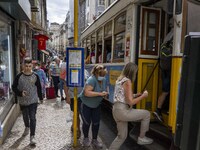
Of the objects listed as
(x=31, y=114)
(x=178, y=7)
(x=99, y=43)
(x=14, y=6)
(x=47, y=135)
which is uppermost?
(x=14, y=6)

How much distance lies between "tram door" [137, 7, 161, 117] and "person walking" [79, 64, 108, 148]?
757mm

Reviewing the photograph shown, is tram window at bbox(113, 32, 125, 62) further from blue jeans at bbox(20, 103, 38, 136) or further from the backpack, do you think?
blue jeans at bbox(20, 103, 38, 136)

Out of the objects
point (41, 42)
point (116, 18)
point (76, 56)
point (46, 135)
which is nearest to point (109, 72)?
point (116, 18)

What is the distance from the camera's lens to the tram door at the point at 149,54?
451cm

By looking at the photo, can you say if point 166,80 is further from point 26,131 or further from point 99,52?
point 99,52

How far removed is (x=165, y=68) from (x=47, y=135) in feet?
9.35

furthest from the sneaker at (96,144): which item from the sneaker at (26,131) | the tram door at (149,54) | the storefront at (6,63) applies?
the storefront at (6,63)

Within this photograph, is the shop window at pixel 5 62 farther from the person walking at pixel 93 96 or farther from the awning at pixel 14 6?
the person walking at pixel 93 96

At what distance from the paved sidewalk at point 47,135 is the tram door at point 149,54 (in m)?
1.34

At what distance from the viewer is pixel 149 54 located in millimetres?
4586

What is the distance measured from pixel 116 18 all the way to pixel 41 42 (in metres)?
10.5

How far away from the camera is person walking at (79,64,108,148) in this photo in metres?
4.10

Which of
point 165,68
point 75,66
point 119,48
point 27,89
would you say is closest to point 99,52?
point 119,48

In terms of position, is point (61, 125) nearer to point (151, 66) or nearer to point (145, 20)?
point (151, 66)
